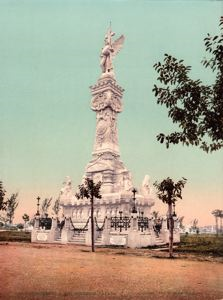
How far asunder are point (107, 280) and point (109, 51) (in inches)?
1667

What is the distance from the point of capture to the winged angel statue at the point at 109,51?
163 feet

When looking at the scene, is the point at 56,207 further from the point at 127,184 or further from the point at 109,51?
the point at 109,51

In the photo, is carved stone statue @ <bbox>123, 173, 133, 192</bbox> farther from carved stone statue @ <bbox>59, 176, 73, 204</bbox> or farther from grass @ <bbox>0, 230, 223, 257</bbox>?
grass @ <bbox>0, 230, 223, 257</bbox>

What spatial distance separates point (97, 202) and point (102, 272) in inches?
1138

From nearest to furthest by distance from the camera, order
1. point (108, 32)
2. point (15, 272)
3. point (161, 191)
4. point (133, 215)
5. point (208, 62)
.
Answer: point (208, 62)
point (15, 272)
point (161, 191)
point (133, 215)
point (108, 32)

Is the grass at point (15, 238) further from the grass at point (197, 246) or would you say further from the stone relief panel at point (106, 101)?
the stone relief panel at point (106, 101)

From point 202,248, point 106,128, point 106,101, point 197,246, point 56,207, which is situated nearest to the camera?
point 202,248

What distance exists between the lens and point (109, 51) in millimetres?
49656

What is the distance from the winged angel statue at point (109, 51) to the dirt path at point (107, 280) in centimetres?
3778

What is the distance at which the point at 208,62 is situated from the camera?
398 inches

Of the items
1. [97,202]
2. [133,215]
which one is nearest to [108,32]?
[97,202]

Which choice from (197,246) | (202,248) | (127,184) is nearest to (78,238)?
(197,246)

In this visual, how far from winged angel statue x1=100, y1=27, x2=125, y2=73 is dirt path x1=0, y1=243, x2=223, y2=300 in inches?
1487

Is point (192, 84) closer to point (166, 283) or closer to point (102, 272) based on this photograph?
point (166, 283)
